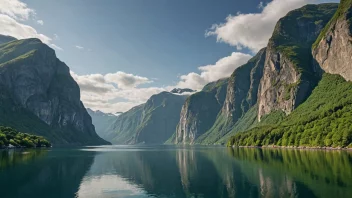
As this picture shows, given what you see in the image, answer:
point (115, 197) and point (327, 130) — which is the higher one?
point (327, 130)

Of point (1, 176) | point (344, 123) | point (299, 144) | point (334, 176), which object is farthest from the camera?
point (299, 144)

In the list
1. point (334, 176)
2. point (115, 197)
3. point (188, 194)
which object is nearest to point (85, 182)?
point (115, 197)

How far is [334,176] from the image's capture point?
217ft

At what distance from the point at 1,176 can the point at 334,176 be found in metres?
77.0

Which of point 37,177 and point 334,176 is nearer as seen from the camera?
point 334,176

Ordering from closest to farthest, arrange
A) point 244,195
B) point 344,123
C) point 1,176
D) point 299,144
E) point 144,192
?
point 244,195
point 144,192
point 1,176
point 344,123
point 299,144

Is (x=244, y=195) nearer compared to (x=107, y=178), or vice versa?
(x=244, y=195)

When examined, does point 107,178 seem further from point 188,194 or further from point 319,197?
point 319,197

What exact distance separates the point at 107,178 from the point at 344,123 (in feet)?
472

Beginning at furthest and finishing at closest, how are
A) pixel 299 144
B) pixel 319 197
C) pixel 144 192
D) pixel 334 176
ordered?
1. pixel 299 144
2. pixel 334 176
3. pixel 144 192
4. pixel 319 197

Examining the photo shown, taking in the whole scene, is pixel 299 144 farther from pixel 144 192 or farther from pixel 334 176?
pixel 144 192

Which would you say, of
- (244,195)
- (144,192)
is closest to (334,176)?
(244,195)

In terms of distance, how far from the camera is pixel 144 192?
190 feet

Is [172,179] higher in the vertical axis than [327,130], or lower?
lower
